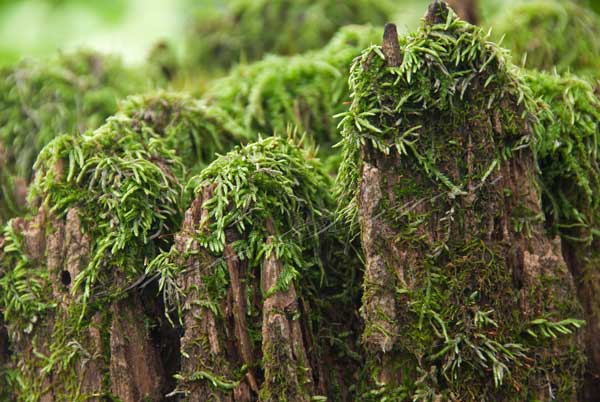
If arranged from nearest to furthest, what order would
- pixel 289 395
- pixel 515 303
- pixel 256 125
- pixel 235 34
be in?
pixel 289 395, pixel 515 303, pixel 256 125, pixel 235 34

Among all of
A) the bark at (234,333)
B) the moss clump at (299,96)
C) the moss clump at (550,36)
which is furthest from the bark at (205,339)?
the moss clump at (550,36)

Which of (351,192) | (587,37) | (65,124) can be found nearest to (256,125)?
(351,192)

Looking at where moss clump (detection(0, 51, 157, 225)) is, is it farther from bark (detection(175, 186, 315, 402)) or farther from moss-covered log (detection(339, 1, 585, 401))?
moss-covered log (detection(339, 1, 585, 401))

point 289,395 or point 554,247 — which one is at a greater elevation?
point 554,247

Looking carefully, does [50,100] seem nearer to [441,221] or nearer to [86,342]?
[86,342]

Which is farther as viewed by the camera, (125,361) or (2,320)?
(2,320)

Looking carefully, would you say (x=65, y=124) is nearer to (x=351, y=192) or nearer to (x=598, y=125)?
(x=351, y=192)

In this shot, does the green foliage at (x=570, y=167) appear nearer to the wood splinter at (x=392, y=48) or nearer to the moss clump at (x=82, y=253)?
the wood splinter at (x=392, y=48)

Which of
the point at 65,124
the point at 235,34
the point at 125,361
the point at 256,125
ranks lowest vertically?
the point at 125,361

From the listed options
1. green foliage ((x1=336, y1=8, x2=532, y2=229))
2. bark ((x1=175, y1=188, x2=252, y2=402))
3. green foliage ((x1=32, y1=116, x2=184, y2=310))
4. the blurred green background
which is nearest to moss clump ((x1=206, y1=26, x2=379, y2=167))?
green foliage ((x1=32, y1=116, x2=184, y2=310))
